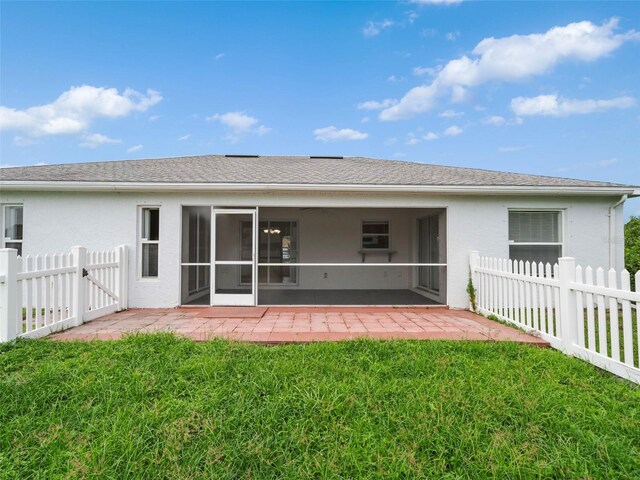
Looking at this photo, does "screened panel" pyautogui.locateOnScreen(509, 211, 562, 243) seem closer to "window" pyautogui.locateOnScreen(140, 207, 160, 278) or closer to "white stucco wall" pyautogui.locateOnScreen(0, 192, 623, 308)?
"white stucco wall" pyautogui.locateOnScreen(0, 192, 623, 308)

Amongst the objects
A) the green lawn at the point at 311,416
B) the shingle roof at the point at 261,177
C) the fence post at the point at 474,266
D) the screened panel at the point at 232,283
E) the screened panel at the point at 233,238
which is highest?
the shingle roof at the point at 261,177

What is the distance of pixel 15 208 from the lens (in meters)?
6.99

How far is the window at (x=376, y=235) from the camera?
35.3 ft

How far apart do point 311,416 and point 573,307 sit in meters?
3.76

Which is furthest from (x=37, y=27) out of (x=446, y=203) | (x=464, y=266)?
(x=464, y=266)

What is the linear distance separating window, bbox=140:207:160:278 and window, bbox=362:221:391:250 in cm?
648

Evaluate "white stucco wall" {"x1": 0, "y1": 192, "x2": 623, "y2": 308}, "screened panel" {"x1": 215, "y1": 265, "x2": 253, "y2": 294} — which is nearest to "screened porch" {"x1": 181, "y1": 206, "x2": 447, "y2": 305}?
"screened panel" {"x1": 215, "y1": 265, "x2": 253, "y2": 294}

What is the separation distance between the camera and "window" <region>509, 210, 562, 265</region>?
7.16 meters

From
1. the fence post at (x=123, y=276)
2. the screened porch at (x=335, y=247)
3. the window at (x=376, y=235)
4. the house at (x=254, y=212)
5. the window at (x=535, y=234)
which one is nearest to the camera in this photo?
the fence post at (x=123, y=276)

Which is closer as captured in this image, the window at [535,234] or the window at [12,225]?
the window at [12,225]

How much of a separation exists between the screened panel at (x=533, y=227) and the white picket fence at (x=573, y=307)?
1.59m

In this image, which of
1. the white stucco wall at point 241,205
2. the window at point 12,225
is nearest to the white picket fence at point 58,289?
the white stucco wall at point 241,205

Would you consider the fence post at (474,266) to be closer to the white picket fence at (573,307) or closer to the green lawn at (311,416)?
the white picket fence at (573,307)

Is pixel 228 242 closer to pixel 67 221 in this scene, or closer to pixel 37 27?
pixel 67 221
